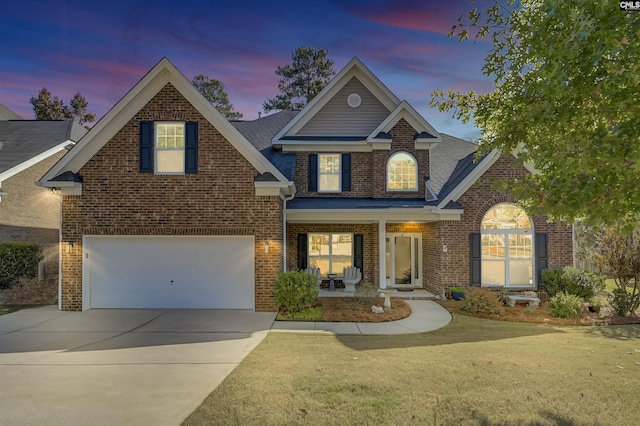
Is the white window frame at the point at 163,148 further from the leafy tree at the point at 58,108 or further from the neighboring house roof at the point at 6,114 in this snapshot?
the leafy tree at the point at 58,108

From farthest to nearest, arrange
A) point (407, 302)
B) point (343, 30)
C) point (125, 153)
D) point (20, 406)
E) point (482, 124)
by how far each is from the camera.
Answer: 1. point (343, 30)
2. point (407, 302)
3. point (125, 153)
4. point (482, 124)
5. point (20, 406)

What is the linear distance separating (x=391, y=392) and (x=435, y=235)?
916cm

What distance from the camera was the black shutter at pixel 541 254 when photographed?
12703 millimetres

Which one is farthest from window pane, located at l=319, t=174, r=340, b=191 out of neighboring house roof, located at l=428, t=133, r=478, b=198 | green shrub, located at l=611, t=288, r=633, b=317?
green shrub, located at l=611, t=288, r=633, b=317

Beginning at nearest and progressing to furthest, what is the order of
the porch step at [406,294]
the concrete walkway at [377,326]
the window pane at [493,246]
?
the concrete walkway at [377,326], the porch step at [406,294], the window pane at [493,246]

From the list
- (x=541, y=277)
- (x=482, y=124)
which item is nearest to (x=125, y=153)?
(x=482, y=124)

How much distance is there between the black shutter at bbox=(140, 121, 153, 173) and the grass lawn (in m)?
6.56

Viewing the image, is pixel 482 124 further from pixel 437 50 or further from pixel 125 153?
pixel 125 153

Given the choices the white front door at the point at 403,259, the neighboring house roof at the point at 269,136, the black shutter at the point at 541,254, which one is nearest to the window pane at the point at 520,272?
the black shutter at the point at 541,254

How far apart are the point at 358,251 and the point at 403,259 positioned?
207 cm

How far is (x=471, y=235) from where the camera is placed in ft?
42.1

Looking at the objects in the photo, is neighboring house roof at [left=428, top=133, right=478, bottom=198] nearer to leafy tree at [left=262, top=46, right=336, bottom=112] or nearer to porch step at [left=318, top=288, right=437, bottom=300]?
porch step at [left=318, top=288, right=437, bottom=300]

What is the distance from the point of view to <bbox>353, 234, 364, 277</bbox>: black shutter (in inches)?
584

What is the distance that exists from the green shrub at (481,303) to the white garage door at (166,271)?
23.2ft
